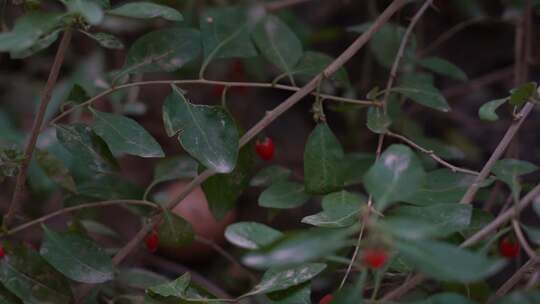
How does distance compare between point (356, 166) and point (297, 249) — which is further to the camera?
point (356, 166)

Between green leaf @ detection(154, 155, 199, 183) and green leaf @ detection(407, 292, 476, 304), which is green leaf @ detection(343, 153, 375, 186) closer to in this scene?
green leaf @ detection(154, 155, 199, 183)

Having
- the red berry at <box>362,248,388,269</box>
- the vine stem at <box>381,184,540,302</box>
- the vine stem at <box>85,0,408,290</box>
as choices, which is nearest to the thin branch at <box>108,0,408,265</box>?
the vine stem at <box>85,0,408,290</box>

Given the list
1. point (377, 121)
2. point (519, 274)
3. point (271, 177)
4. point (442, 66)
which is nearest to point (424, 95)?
point (377, 121)

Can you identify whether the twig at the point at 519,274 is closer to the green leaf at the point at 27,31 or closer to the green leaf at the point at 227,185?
the green leaf at the point at 227,185

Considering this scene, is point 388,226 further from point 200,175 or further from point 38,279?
point 38,279

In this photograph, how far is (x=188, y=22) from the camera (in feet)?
7.43

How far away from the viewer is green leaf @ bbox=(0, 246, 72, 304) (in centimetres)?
140

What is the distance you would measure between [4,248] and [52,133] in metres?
0.54

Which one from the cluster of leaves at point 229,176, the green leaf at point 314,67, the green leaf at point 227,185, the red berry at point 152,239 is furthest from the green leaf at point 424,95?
the red berry at point 152,239

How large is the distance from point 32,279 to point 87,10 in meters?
0.62

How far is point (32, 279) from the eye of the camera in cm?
143

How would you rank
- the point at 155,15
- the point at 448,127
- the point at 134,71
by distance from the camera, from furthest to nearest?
1. the point at 448,127
2. the point at 134,71
3. the point at 155,15

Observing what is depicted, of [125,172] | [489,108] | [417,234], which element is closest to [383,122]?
[489,108]

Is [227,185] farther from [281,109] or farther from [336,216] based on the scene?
[336,216]
